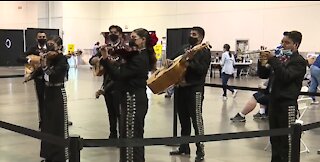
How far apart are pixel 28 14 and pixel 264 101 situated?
25.4 m

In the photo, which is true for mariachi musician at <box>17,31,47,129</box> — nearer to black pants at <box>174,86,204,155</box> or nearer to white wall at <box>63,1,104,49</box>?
black pants at <box>174,86,204,155</box>

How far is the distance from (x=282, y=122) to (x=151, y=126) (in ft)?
13.7

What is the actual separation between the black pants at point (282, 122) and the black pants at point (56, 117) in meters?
Result: 2.47

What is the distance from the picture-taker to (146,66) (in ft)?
15.3

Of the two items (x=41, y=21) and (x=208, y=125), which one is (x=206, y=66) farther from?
(x=41, y=21)

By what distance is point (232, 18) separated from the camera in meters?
26.6

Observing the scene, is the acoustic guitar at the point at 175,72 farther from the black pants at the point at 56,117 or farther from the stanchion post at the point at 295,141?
the stanchion post at the point at 295,141

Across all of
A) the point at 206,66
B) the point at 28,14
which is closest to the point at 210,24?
the point at 28,14

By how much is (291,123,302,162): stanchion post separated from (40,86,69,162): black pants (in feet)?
8.69

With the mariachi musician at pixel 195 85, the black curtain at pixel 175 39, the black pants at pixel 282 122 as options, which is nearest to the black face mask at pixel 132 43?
the mariachi musician at pixel 195 85

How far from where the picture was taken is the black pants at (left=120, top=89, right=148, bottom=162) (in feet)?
15.2

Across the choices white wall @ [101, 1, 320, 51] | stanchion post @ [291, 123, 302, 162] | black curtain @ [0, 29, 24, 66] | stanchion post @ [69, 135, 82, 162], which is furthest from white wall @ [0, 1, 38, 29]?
stanchion post @ [69, 135, 82, 162]

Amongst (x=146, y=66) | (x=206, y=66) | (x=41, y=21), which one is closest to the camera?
(x=146, y=66)

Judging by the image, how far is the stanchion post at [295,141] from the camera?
4215 millimetres
